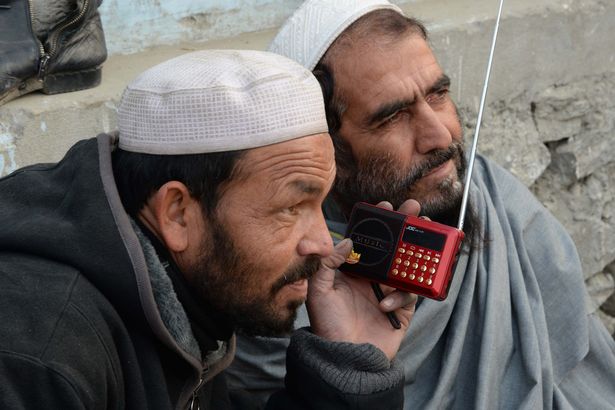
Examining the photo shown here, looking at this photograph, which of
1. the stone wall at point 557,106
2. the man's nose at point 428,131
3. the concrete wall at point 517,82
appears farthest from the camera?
the stone wall at point 557,106

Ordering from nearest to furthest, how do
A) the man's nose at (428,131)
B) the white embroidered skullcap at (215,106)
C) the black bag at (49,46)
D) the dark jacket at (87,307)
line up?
the dark jacket at (87,307), the white embroidered skullcap at (215,106), the man's nose at (428,131), the black bag at (49,46)

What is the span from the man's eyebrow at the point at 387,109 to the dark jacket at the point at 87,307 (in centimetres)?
82

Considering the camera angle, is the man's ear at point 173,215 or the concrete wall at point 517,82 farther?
the concrete wall at point 517,82

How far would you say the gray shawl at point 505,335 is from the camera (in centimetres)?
256

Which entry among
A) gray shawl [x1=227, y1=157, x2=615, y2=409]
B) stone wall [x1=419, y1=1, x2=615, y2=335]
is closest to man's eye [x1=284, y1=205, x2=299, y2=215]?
gray shawl [x1=227, y1=157, x2=615, y2=409]

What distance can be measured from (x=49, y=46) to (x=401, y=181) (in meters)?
1.04

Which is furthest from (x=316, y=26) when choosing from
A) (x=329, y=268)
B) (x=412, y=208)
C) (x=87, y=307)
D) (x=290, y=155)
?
(x=87, y=307)

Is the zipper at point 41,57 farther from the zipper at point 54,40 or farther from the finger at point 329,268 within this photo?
the finger at point 329,268

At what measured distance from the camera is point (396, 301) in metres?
2.24

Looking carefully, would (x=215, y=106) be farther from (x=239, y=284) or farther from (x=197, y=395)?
(x=197, y=395)

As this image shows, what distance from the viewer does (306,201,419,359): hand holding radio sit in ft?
7.20

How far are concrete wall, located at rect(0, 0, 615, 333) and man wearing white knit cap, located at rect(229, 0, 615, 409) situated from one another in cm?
67

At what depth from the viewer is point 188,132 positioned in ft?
5.72

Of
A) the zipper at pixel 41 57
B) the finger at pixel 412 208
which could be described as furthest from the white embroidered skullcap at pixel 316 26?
the zipper at pixel 41 57
